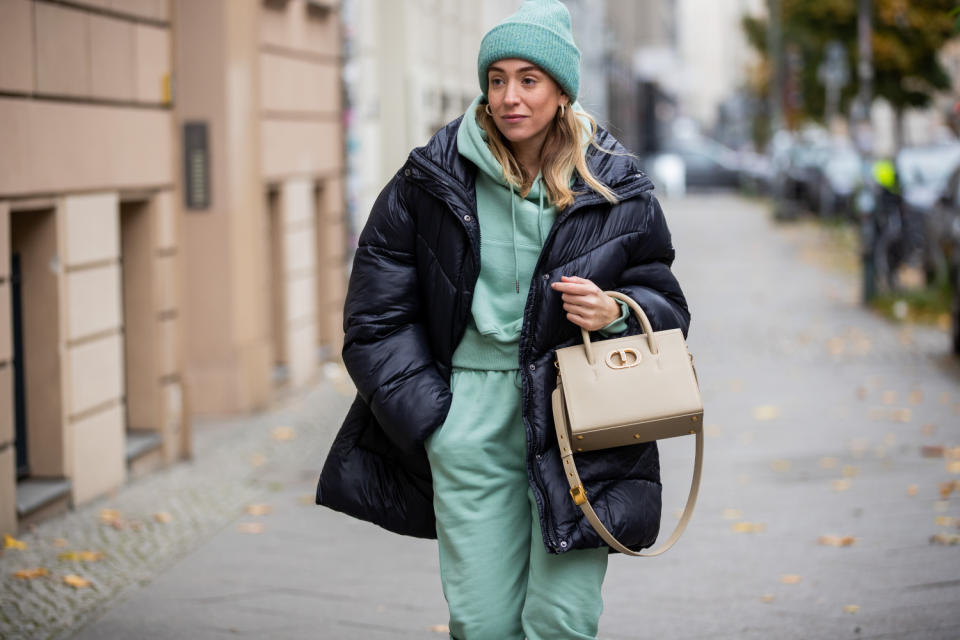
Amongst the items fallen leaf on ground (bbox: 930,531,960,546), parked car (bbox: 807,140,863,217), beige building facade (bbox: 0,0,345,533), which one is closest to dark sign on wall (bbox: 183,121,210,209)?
beige building facade (bbox: 0,0,345,533)

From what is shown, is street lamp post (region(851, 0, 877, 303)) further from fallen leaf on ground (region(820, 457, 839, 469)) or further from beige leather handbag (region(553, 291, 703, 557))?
beige leather handbag (region(553, 291, 703, 557))

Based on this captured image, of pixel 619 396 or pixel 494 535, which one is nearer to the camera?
pixel 619 396

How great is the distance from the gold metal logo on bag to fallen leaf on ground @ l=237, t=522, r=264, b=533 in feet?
12.1

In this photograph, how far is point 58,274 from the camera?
6.94 metres

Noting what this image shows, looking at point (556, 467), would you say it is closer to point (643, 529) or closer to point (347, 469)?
point (643, 529)

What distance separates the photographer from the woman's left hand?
3.26 meters

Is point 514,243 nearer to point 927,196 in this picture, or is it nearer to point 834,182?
point 927,196

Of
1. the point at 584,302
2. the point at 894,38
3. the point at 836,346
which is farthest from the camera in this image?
the point at 894,38

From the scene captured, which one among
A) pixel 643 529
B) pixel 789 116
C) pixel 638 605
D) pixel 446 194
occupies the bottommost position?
pixel 638 605

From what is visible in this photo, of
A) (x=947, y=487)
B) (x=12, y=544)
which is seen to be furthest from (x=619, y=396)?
(x=947, y=487)

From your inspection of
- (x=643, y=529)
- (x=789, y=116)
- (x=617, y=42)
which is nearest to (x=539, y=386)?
(x=643, y=529)

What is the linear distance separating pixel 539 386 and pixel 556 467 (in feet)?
0.61

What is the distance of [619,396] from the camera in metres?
3.29

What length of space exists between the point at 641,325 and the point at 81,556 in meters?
3.49
